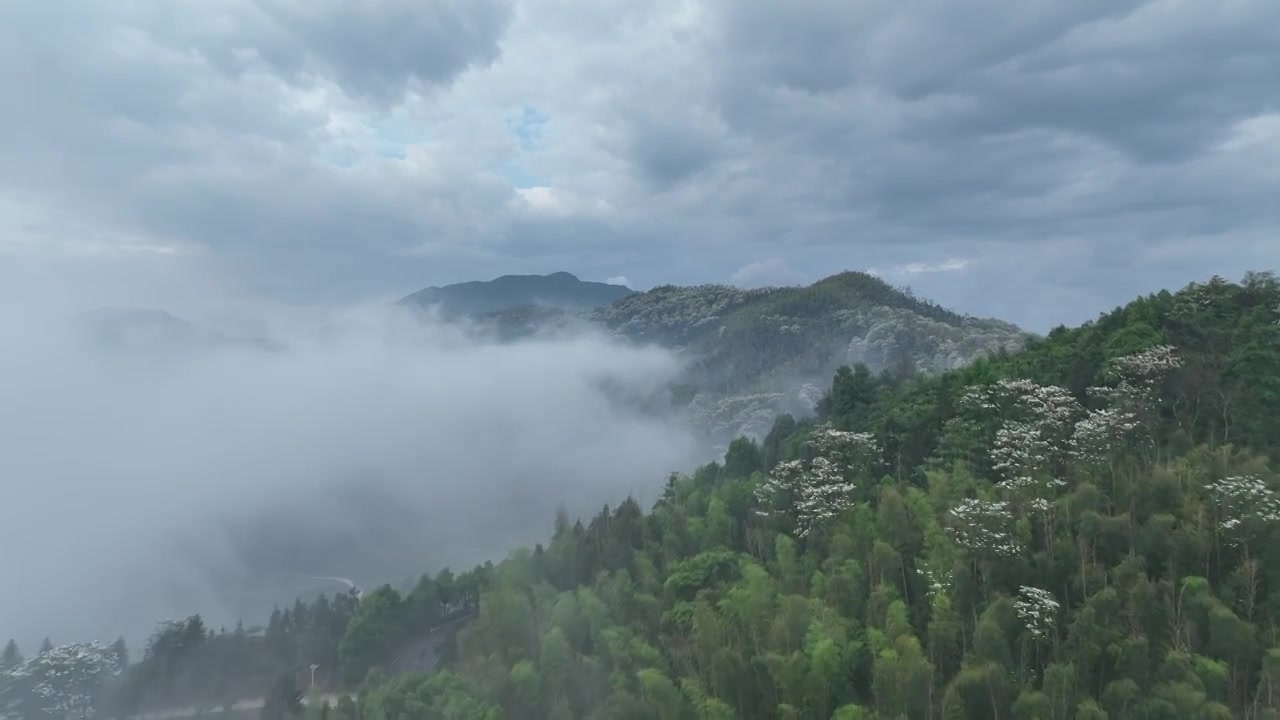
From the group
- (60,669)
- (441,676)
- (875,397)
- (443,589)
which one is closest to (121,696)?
(60,669)

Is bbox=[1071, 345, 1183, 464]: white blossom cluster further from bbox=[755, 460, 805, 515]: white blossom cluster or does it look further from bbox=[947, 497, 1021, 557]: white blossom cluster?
bbox=[755, 460, 805, 515]: white blossom cluster

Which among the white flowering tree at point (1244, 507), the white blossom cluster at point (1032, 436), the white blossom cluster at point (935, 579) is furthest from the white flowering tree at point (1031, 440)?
the white flowering tree at point (1244, 507)

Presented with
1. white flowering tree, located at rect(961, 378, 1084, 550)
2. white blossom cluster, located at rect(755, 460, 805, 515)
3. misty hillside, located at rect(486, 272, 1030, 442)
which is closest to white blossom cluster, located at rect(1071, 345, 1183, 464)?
white flowering tree, located at rect(961, 378, 1084, 550)

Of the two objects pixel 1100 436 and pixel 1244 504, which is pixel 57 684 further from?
pixel 1244 504

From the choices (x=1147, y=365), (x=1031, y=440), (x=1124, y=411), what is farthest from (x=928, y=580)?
(x=1147, y=365)

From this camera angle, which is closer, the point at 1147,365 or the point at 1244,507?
the point at 1244,507

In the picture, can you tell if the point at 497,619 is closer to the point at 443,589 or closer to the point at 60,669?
the point at 443,589

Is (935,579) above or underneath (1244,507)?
underneath
